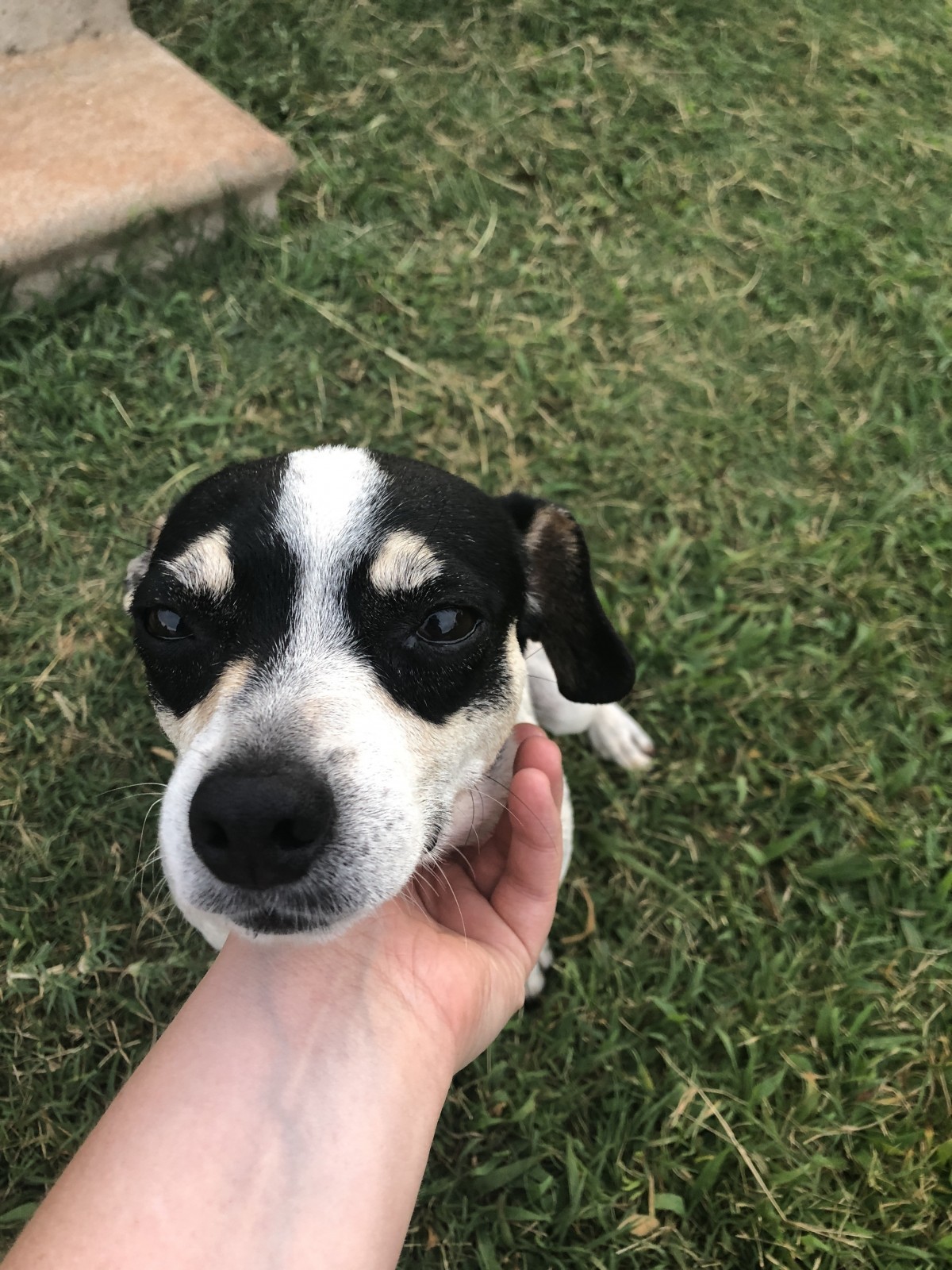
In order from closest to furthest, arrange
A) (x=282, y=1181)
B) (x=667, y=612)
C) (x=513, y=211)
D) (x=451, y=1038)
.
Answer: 1. (x=282, y=1181)
2. (x=451, y=1038)
3. (x=667, y=612)
4. (x=513, y=211)

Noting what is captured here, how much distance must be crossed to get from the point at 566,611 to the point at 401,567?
89 cm

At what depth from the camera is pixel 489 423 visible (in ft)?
14.7

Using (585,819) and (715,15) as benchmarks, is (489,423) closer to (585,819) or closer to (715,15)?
(585,819)

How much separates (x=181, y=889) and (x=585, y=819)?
2.12 meters

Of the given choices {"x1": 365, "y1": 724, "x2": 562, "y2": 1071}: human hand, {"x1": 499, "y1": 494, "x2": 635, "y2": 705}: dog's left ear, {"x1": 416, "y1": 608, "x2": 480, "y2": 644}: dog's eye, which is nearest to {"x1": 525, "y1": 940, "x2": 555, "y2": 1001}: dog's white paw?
{"x1": 365, "y1": 724, "x2": 562, "y2": 1071}: human hand

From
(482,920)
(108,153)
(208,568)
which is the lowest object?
(482,920)

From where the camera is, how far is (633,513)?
430 centimetres

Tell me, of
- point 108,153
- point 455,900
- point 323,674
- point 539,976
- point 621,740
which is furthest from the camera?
point 108,153

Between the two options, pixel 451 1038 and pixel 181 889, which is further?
→ pixel 451 1038

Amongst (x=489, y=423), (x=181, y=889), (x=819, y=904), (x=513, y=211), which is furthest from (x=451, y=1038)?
(x=513, y=211)

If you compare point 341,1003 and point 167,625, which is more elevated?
point 167,625

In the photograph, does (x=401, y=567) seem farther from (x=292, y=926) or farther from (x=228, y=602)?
(x=292, y=926)

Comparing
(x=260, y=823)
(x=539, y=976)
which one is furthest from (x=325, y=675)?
(x=539, y=976)

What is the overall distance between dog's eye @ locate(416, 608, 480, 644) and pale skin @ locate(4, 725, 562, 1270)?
1.51ft
